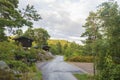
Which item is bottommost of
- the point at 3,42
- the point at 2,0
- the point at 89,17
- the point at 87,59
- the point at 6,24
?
the point at 87,59

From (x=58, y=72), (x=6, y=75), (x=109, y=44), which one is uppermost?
(x=109, y=44)

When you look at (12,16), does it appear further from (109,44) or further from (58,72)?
(58,72)

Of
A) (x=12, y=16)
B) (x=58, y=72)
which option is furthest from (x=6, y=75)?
(x=58, y=72)

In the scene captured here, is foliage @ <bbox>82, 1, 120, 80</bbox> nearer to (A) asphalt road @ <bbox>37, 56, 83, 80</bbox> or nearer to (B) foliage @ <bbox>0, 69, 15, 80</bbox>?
(B) foliage @ <bbox>0, 69, 15, 80</bbox>

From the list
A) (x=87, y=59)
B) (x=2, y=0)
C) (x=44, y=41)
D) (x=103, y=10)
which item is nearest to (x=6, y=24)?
(x=2, y=0)

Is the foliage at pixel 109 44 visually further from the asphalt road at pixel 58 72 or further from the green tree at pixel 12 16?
the asphalt road at pixel 58 72

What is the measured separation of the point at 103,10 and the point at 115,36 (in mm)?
1906

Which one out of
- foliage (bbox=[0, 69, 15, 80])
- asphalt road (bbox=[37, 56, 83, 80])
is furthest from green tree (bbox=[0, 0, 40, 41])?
asphalt road (bbox=[37, 56, 83, 80])

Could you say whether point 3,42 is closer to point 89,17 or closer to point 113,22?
point 113,22

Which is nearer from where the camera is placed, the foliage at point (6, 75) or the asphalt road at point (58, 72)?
the foliage at point (6, 75)

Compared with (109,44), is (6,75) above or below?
below

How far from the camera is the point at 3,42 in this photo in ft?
49.5

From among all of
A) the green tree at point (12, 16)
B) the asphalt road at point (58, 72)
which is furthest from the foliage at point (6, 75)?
the asphalt road at point (58, 72)

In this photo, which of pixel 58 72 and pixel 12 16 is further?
pixel 58 72
